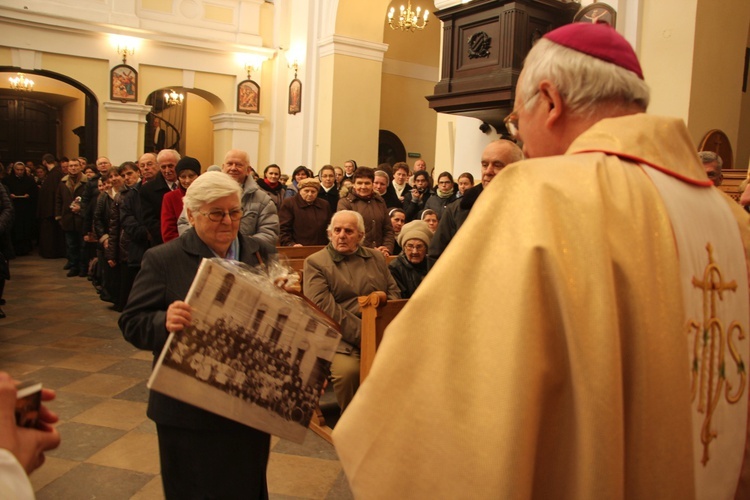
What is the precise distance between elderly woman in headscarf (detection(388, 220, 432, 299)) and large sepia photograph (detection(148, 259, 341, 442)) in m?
2.70

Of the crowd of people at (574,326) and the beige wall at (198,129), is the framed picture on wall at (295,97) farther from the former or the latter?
the crowd of people at (574,326)

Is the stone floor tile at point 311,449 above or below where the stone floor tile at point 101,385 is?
below

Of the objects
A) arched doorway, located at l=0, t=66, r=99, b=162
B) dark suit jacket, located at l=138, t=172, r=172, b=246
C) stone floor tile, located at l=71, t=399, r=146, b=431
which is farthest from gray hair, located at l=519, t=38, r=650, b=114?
arched doorway, located at l=0, t=66, r=99, b=162

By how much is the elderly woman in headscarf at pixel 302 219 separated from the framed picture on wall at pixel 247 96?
862 cm

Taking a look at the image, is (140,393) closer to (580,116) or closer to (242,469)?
(242,469)

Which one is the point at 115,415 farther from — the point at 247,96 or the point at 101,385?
the point at 247,96

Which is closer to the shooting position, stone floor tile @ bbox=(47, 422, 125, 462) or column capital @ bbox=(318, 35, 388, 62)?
stone floor tile @ bbox=(47, 422, 125, 462)

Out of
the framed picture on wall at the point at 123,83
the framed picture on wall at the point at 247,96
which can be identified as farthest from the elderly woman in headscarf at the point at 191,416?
the framed picture on wall at the point at 247,96

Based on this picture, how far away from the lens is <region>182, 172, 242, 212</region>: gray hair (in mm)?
2402

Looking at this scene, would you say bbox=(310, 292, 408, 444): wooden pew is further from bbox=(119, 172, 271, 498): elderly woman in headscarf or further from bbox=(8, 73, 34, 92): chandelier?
bbox=(8, 73, 34, 92): chandelier

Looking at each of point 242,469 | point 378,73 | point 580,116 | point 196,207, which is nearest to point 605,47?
point 580,116

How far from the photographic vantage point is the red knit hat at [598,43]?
1196 mm

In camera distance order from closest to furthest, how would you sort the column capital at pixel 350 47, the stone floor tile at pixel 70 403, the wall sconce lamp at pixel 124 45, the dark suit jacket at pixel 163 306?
the dark suit jacket at pixel 163 306
the stone floor tile at pixel 70 403
the column capital at pixel 350 47
the wall sconce lamp at pixel 124 45

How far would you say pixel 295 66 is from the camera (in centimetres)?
1380
